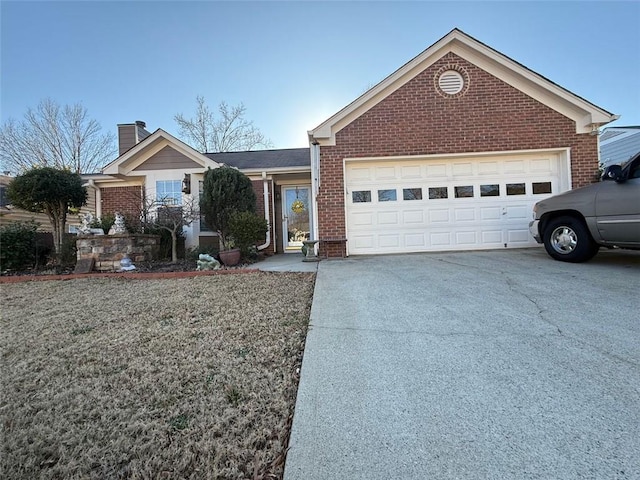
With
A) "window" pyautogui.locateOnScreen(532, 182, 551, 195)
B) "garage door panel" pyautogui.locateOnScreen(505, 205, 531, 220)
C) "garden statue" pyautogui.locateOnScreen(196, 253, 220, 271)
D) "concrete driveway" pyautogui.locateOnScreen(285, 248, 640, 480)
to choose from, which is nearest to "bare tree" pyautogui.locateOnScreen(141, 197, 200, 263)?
"garden statue" pyautogui.locateOnScreen(196, 253, 220, 271)

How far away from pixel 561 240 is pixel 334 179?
4.43m

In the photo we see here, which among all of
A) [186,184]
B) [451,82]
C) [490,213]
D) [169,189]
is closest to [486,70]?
[451,82]

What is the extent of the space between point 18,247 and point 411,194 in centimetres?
891

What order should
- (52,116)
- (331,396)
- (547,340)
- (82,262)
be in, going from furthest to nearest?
(52,116), (82,262), (547,340), (331,396)

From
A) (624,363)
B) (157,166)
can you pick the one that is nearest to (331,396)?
(624,363)

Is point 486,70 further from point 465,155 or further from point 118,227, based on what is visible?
point 118,227

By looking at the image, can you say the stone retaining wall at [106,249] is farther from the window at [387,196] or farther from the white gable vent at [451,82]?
the white gable vent at [451,82]

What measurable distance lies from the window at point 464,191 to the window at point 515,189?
842 millimetres

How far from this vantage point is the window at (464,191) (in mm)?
7578

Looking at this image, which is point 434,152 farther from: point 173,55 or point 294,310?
point 173,55

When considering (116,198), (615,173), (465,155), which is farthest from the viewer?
(116,198)

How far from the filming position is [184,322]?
11.1 feet

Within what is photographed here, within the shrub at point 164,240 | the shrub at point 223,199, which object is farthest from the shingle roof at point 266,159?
the shrub at point 164,240

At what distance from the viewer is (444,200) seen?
24.9 feet
